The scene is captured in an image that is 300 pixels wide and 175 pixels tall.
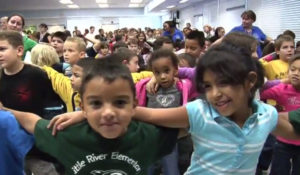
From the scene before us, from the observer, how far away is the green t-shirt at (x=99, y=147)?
1.37m

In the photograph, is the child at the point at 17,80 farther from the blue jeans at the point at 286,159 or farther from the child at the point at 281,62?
the child at the point at 281,62

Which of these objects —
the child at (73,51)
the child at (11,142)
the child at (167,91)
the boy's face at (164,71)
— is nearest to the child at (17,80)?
the child at (73,51)

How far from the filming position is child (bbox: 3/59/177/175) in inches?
52.9

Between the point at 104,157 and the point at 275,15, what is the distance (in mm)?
10169

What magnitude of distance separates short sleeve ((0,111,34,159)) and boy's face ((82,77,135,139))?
1.10 ft

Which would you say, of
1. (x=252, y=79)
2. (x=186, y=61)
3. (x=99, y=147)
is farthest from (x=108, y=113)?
(x=186, y=61)

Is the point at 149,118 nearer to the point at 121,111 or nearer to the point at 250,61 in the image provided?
the point at 121,111

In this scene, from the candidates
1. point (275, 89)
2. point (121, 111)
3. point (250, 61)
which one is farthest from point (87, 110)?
point (275, 89)

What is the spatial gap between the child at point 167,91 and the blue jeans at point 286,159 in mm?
879

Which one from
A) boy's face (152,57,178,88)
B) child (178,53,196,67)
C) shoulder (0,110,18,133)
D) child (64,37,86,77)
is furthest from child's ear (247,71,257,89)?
child (64,37,86,77)

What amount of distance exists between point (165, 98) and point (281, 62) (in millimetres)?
1735

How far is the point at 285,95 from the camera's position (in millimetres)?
2844

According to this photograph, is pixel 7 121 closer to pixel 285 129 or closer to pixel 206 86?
pixel 206 86

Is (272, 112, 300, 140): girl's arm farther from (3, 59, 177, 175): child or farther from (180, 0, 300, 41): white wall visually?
(180, 0, 300, 41): white wall
